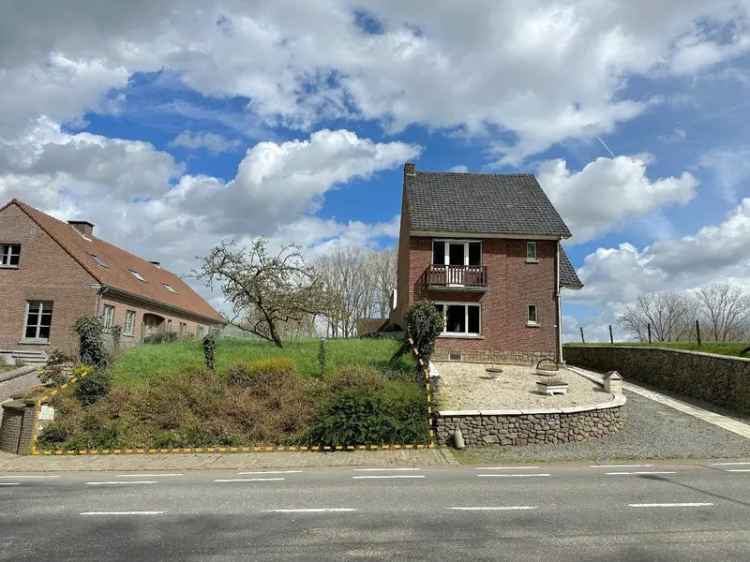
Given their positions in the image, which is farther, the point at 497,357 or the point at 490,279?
the point at 490,279

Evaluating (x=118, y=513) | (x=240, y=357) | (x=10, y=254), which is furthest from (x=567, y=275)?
(x=10, y=254)

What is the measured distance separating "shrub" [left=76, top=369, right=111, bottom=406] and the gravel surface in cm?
1098

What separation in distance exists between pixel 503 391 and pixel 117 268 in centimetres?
2411

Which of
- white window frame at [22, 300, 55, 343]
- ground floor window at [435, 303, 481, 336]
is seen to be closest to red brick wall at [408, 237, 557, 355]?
ground floor window at [435, 303, 481, 336]

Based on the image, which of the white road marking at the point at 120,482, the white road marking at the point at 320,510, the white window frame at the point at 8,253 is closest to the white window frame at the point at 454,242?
the white road marking at the point at 120,482

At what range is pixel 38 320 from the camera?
25.7 m

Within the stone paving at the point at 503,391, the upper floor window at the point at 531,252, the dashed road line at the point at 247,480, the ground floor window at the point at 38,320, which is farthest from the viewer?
the upper floor window at the point at 531,252

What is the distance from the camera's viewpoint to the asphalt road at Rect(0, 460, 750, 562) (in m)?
5.83

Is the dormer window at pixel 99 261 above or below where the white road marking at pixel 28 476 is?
above

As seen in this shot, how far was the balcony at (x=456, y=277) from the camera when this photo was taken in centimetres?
2475

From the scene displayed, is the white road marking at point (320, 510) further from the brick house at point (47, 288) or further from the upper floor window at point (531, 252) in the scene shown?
the brick house at point (47, 288)

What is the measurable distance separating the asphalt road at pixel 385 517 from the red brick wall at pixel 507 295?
1385 cm

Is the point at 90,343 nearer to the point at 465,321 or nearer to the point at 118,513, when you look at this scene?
the point at 118,513

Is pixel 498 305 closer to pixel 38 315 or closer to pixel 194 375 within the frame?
pixel 194 375
